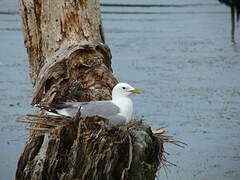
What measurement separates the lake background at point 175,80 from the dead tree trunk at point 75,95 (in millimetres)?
1611

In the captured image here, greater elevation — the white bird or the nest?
the white bird

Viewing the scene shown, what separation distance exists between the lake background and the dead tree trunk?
5.28 feet

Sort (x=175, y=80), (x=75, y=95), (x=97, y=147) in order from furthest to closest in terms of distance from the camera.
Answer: (x=175, y=80) < (x=75, y=95) < (x=97, y=147)

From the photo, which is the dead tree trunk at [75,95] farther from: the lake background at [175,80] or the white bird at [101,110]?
the lake background at [175,80]

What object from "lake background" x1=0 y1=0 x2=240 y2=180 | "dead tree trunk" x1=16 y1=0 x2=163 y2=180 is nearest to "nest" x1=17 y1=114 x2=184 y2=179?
"dead tree trunk" x1=16 y1=0 x2=163 y2=180

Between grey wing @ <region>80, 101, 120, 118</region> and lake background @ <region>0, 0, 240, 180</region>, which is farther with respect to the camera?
lake background @ <region>0, 0, 240, 180</region>

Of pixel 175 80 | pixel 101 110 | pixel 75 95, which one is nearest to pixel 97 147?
pixel 101 110

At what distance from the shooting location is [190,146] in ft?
27.7

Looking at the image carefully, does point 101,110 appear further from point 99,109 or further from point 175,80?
point 175,80

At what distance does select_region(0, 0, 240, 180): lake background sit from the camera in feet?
27.0

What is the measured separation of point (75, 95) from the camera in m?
6.10

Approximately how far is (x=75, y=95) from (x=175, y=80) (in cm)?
552

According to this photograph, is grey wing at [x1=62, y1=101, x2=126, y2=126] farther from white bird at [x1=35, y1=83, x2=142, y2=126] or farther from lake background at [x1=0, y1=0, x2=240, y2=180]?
lake background at [x1=0, y1=0, x2=240, y2=180]

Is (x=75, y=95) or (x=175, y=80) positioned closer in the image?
(x=75, y=95)
